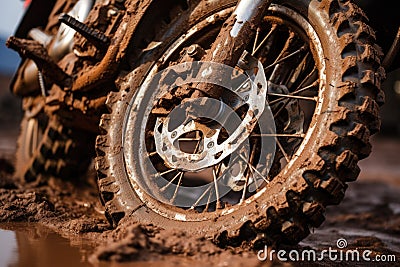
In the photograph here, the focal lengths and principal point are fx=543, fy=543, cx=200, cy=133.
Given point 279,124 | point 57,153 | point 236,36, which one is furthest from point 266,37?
point 57,153

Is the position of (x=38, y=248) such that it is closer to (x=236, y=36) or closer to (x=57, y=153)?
(x=236, y=36)

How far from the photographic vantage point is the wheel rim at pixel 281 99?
2.00 meters

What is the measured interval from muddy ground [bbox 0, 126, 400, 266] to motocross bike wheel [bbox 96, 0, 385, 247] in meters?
0.15

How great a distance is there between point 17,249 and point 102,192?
1.97 ft

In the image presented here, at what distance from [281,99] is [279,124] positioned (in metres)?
0.12

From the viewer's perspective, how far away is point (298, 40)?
90.7 inches

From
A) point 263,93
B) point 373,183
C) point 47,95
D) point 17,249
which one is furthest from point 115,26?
point 373,183

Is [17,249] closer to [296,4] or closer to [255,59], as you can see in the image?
[255,59]

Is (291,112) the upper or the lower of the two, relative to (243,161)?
upper

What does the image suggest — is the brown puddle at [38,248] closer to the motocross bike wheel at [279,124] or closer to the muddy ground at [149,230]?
the muddy ground at [149,230]

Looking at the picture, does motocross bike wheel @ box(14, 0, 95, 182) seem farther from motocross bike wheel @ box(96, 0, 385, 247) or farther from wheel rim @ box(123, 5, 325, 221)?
wheel rim @ box(123, 5, 325, 221)

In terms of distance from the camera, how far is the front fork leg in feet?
6.97

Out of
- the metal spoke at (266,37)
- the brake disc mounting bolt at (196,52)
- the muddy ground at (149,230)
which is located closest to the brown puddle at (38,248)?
the muddy ground at (149,230)

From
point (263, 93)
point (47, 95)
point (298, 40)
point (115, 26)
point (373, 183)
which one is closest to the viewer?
point (263, 93)
